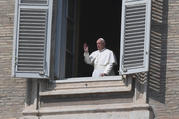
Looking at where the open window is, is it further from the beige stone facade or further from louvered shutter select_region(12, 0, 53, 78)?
the beige stone facade

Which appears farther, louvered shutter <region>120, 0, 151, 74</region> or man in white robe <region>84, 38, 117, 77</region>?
man in white robe <region>84, 38, 117, 77</region>

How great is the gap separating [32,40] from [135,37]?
1699 mm

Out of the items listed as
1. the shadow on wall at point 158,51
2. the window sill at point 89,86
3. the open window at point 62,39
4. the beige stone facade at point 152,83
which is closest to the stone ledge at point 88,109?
the beige stone facade at point 152,83

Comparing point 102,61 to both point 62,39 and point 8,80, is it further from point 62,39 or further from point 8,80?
point 8,80

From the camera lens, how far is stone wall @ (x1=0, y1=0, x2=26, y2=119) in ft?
70.8

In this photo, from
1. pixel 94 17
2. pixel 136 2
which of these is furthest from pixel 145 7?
pixel 94 17

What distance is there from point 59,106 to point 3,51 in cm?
142

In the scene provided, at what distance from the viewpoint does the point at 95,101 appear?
2125cm

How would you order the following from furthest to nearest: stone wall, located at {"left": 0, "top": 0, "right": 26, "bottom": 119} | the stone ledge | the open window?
stone wall, located at {"left": 0, "top": 0, "right": 26, "bottom": 119}, the open window, the stone ledge

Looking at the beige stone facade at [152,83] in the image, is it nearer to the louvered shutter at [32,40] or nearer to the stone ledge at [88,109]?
the stone ledge at [88,109]

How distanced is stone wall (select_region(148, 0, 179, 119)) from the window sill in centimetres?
46

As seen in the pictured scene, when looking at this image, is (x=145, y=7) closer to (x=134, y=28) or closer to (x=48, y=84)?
(x=134, y=28)

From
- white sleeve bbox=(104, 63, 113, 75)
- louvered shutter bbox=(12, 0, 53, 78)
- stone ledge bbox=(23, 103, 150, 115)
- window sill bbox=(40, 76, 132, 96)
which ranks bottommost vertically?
stone ledge bbox=(23, 103, 150, 115)

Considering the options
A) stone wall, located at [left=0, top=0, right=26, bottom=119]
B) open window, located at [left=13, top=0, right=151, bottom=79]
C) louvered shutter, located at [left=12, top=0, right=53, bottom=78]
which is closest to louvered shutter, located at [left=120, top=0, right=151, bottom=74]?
open window, located at [left=13, top=0, right=151, bottom=79]
